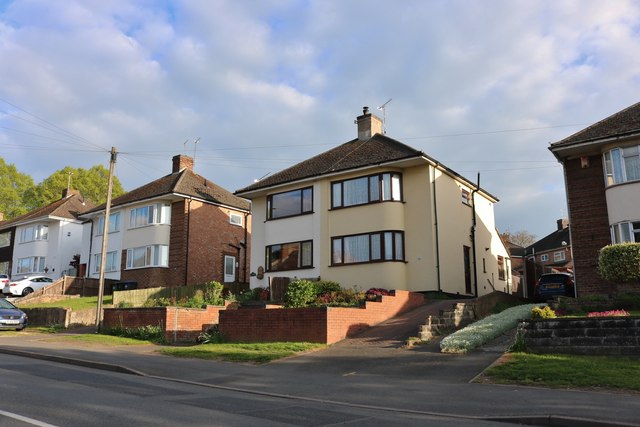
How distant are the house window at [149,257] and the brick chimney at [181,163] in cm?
659

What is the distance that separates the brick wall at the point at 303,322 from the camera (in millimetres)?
16703

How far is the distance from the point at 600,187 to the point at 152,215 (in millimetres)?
25620

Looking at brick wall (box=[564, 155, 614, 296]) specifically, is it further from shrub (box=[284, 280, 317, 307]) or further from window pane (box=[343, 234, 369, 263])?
shrub (box=[284, 280, 317, 307])

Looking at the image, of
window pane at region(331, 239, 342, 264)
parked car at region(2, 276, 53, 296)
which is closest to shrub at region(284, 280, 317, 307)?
window pane at region(331, 239, 342, 264)

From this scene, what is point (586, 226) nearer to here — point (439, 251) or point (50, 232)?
point (439, 251)

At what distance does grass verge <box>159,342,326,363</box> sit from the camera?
14981mm

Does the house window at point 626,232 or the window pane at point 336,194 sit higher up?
the window pane at point 336,194

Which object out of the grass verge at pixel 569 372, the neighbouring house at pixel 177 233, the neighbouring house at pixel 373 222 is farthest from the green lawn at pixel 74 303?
the grass verge at pixel 569 372

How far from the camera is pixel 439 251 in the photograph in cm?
2384

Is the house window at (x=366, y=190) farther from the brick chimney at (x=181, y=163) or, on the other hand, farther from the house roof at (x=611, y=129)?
the brick chimney at (x=181, y=163)

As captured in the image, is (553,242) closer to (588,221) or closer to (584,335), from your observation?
(588,221)

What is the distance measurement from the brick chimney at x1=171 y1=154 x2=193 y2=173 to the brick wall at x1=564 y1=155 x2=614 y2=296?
2626 centimetres

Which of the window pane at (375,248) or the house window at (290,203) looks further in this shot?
the house window at (290,203)

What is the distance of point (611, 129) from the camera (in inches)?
781
